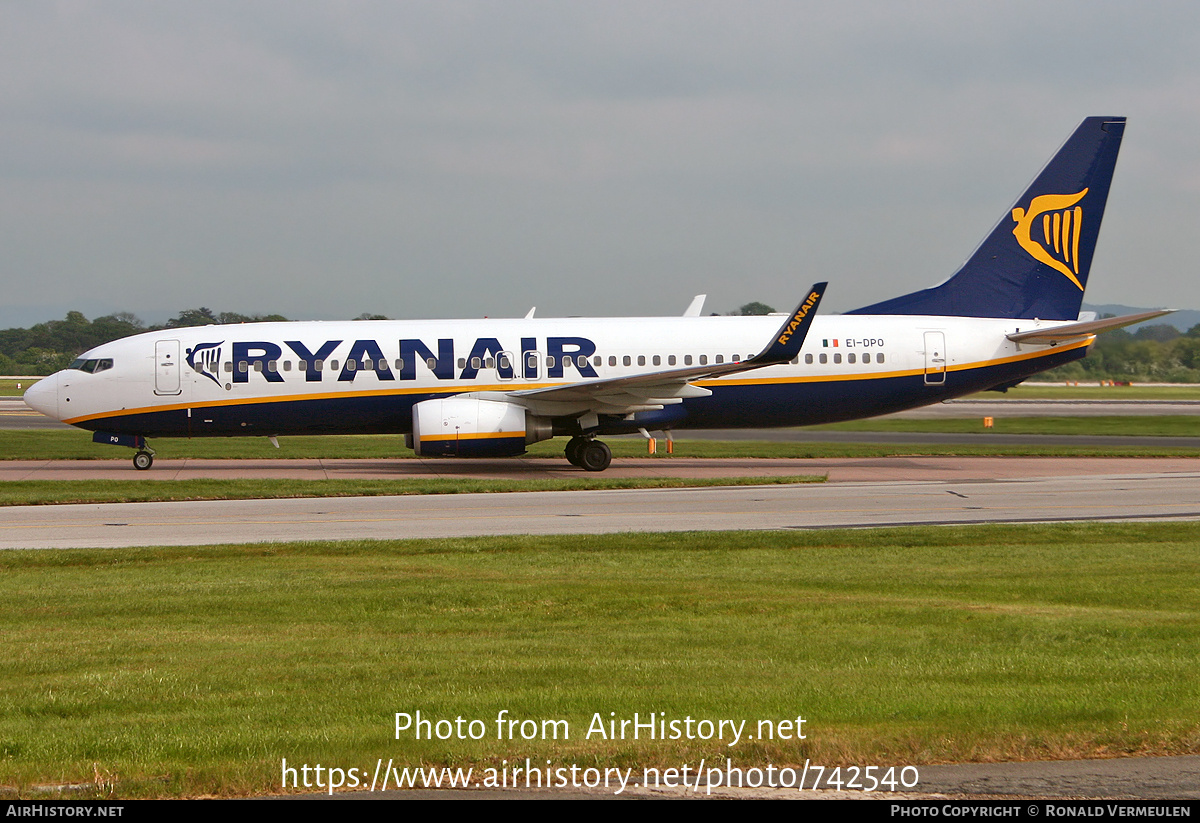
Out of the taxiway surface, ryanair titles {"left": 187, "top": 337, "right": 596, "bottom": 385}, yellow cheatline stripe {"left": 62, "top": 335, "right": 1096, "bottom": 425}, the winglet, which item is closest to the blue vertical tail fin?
yellow cheatline stripe {"left": 62, "top": 335, "right": 1096, "bottom": 425}

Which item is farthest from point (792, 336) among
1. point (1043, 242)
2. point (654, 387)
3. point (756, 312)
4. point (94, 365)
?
point (756, 312)

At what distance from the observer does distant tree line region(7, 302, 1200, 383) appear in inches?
3027

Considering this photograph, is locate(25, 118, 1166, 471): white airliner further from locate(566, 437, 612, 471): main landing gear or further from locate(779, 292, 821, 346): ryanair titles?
locate(779, 292, 821, 346): ryanair titles

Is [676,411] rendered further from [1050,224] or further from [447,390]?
[1050,224]

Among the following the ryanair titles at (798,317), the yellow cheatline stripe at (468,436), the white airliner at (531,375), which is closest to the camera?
the ryanair titles at (798,317)

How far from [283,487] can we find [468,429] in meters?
5.15

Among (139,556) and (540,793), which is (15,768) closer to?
(540,793)

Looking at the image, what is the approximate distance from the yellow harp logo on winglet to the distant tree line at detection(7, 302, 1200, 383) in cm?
2099

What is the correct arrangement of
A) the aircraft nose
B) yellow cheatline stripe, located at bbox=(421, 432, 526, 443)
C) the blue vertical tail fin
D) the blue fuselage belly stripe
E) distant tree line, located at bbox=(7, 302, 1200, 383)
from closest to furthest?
yellow cheatline stripe, located at bbox=(421, 432, 526, 443)
the blue fuselage belly stripe
the aircraft nose
the blue vertical tail fin
distant tree line, located at bbox=(7, 302, 1200, 383)

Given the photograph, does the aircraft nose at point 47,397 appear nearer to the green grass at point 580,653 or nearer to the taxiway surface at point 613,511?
the taxiway surface at point 613,511

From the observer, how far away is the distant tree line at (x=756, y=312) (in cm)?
7688

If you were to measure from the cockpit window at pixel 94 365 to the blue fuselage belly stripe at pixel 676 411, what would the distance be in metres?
1.33

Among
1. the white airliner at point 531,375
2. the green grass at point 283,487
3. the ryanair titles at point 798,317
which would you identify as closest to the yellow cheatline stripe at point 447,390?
the white airliner at point 531,375
